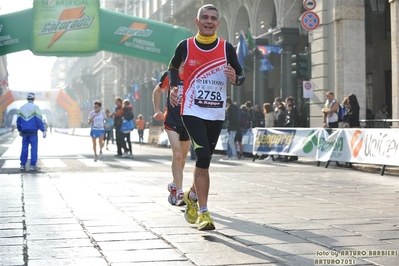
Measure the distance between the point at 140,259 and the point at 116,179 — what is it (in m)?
7.48

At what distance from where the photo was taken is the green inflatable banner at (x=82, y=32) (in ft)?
82.3

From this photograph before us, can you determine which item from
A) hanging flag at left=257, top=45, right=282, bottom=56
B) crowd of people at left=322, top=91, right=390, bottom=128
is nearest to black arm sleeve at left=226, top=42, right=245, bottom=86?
crowd of people at left=322, top=91, right=390, bottom=128

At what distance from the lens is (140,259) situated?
490cm

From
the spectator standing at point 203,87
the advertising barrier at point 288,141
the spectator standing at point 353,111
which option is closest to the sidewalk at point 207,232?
the spectator standing at point 203,87

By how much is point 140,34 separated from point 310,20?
770cm

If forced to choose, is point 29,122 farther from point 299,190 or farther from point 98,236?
point 98,236

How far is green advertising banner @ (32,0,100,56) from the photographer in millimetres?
25172

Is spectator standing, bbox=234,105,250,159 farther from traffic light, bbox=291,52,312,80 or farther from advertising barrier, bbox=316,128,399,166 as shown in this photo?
advertising barrier, bbox=316,128,399,166

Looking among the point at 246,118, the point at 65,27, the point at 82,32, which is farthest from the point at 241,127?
the point at 65,27

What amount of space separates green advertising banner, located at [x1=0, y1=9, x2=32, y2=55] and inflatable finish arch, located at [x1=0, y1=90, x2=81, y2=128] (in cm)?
3718

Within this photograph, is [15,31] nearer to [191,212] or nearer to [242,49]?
[242,49]

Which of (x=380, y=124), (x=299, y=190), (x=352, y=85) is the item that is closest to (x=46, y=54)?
(x=352, y=85)

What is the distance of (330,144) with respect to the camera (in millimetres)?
16047

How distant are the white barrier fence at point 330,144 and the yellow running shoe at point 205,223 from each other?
7.91 m
